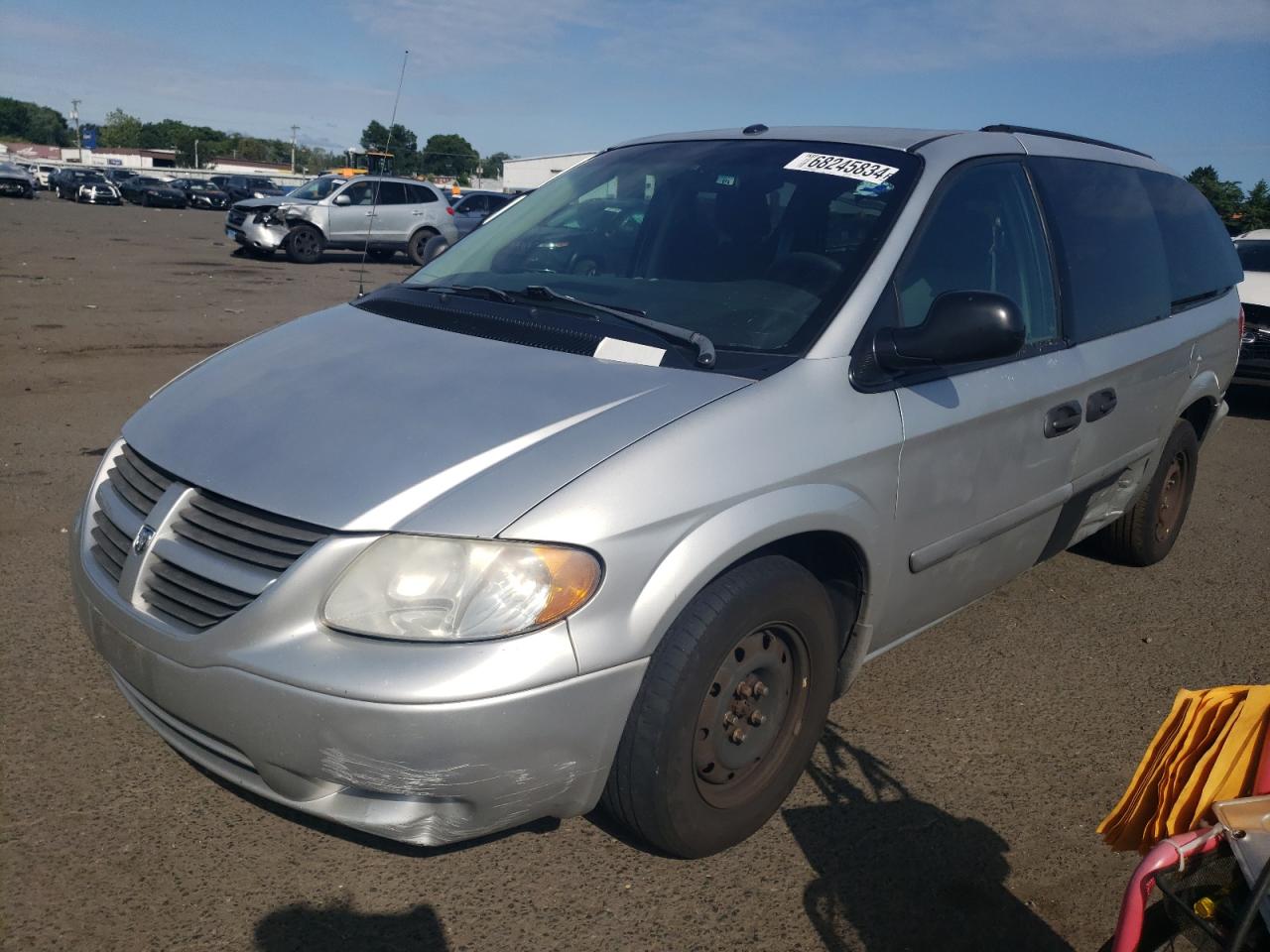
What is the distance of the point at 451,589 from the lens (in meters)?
2.20

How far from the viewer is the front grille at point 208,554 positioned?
2.28 meters

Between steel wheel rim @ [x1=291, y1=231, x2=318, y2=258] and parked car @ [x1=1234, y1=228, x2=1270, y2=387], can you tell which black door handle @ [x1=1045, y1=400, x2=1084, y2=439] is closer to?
parked car @ [x1=1234, y1=228, x2=1270, y2=387]

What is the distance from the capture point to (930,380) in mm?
3057

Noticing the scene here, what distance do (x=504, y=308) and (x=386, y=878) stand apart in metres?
1.61

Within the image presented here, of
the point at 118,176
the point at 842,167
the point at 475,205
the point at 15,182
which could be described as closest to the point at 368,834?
the point at 842,167


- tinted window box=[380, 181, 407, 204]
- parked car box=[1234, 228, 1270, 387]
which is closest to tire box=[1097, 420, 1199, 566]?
parked car box=[1234, 228, 1270, 387]

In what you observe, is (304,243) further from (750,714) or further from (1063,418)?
(750,714)

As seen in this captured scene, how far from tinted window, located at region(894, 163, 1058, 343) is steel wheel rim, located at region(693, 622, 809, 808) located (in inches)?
40.1

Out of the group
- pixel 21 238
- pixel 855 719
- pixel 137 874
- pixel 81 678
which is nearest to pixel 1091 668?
pixel 855 719

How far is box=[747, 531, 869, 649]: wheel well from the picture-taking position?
9.25 feet

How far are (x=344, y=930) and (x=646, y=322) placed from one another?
5.52 ft

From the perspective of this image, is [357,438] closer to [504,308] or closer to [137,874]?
[504,308]

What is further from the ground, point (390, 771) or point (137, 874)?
point (390, 771)

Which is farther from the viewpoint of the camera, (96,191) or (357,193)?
(96,191)
